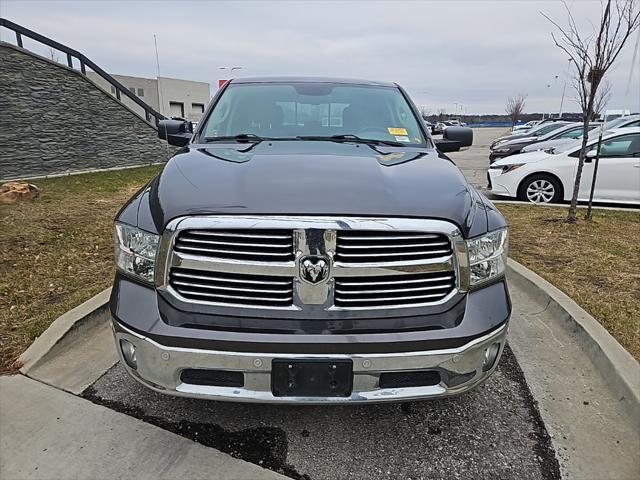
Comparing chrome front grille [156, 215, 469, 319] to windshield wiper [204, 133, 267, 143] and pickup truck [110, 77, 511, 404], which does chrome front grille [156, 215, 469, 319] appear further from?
windshield wiper [204, 133, 267, 143]

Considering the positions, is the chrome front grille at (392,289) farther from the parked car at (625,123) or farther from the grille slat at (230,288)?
the parked car at (625,123)

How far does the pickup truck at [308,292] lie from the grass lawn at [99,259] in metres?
1.47

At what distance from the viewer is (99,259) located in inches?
175

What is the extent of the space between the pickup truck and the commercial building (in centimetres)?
3894

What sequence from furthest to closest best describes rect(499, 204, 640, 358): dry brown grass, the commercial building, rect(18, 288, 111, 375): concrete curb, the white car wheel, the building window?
1. the building window
2. the commercial building
3. the white car wheel
4. rect(499, 204, 640, 358): dry brown grass
5. rect(18, 288, 111, 375): concrete curb

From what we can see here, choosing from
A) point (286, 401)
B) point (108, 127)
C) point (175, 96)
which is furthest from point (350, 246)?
point (175, 96)

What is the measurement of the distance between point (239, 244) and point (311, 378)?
0.59 meters

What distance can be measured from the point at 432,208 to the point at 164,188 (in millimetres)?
1190

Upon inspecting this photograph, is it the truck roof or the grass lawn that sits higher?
the truck roof

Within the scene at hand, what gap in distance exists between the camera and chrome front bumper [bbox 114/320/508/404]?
A: 1694mm

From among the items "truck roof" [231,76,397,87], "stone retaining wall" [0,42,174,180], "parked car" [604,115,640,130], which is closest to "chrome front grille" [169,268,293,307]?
"truck roof" [231,76,397,87]

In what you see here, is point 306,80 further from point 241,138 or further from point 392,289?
point 392,289

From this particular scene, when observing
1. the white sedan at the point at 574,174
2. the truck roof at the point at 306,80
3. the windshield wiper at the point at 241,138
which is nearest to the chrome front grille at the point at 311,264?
the windshield wiper at the point at 241,138

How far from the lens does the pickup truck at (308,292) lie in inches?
66.9
